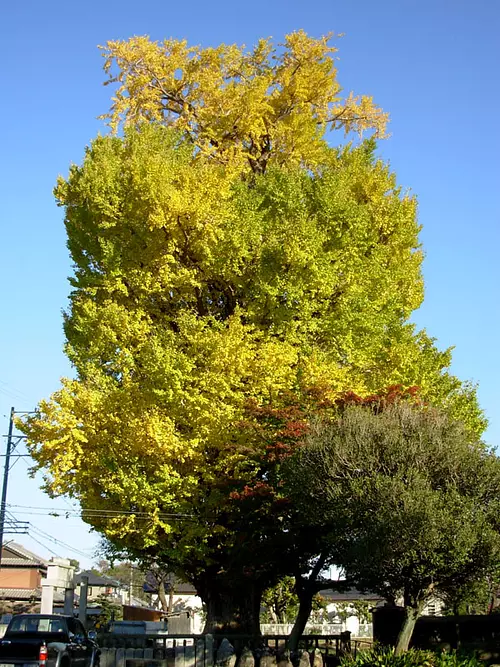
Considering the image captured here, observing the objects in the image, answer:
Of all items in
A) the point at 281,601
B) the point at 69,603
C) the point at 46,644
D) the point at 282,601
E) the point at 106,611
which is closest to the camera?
the point at 46,644

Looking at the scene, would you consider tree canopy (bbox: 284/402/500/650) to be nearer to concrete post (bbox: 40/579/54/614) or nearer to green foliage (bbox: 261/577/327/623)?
concrete post (bbox: 40/579/54/614)

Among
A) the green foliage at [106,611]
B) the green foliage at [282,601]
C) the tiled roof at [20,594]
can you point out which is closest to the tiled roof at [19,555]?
the tiled roof at [20,594]

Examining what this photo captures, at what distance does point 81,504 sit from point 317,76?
18.3m

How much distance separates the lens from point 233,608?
2467 centimetres

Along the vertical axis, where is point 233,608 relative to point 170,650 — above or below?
above

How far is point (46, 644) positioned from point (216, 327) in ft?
37.4

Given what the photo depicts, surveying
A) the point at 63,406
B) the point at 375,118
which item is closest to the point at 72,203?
the point at 63,406

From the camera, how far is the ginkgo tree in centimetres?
2241

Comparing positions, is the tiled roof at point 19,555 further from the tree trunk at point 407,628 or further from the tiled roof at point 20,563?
the tree trunk at point 407,628

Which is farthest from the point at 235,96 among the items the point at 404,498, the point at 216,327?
the point at 404,498

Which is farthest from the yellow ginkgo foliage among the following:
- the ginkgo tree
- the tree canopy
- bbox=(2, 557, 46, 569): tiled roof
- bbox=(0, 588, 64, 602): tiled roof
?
bbox=(2, 557, 46, 569): tiled roof

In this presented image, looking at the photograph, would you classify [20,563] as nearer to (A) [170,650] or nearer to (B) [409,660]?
(A) [170,650]

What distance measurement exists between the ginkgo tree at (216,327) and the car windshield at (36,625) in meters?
5.38

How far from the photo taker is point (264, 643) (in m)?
21.5
